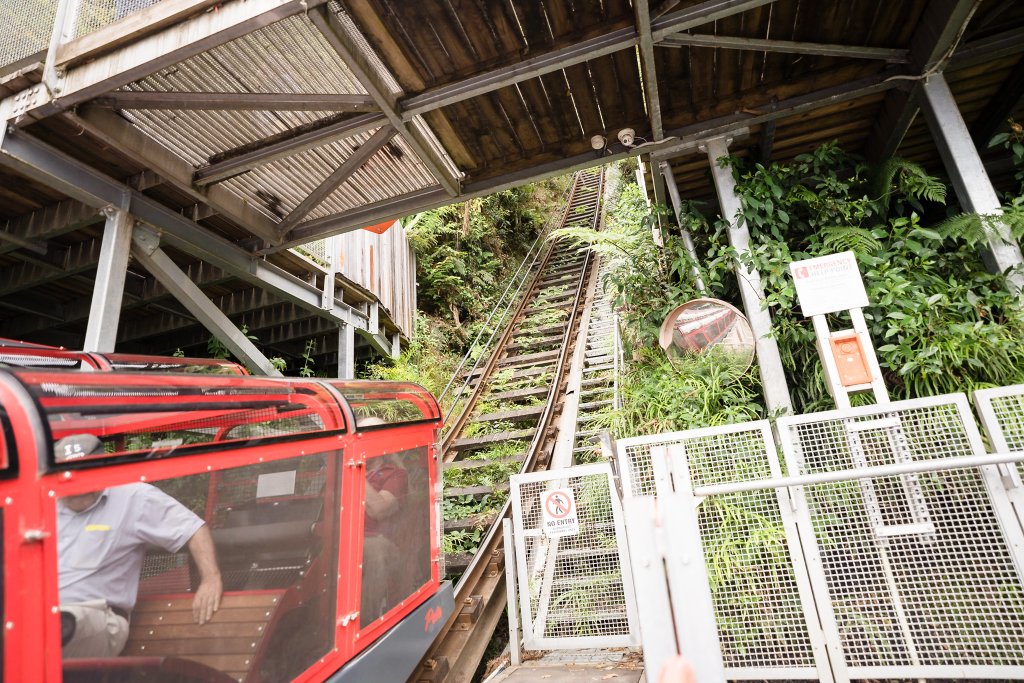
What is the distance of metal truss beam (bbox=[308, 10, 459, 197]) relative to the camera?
12.0ft

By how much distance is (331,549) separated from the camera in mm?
2605

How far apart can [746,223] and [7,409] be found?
17.8 ft

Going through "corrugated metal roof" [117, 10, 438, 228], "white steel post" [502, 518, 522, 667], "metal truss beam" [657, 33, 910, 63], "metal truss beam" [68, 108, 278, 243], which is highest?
"corrugated metal roof" [117, 10, 438, 228]

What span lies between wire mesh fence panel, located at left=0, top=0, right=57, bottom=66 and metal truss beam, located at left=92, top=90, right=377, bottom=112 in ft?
3.12

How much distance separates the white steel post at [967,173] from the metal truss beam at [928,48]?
180mm

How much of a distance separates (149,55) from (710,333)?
519cm

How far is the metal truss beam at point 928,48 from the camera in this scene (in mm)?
4062

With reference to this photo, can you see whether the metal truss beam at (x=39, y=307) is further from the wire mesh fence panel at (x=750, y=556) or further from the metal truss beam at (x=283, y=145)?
the wire mesh fence panel at (x=750, y=556)

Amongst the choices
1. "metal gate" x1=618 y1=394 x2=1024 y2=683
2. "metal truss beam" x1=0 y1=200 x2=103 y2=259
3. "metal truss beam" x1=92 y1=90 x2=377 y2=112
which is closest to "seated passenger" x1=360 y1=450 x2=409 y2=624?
"metal gate" x1=618 y1=394 x2=1024 y2=683

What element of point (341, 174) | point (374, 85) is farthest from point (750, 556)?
point (341, 174)

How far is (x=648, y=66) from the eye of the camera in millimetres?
4332

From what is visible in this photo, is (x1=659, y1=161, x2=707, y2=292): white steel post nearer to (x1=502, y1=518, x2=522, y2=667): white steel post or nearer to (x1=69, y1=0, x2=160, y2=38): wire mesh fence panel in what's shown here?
(x1=502, y1=518, x2=522, y2=667): white steel post

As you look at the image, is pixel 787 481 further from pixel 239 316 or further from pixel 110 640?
pixel 239 316

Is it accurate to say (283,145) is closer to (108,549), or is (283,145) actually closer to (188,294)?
(188,294)
